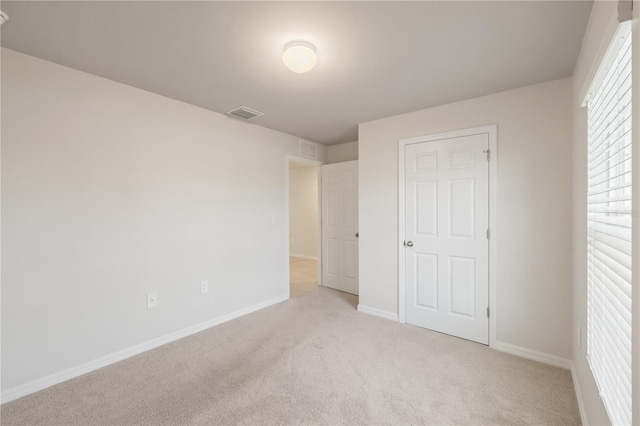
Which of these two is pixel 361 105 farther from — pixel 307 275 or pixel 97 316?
pixel 307 275

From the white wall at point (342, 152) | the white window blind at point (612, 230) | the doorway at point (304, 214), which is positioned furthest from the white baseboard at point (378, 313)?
the doorway at point (304, 214)

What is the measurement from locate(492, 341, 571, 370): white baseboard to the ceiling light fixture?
2832 mm

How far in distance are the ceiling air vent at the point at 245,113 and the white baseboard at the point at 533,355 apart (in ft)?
10.8

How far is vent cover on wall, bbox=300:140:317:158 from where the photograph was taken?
411 centimetres

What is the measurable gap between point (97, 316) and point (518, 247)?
3.56 metres

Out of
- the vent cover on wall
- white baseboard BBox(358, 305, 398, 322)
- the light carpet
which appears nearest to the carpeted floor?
the light carpet

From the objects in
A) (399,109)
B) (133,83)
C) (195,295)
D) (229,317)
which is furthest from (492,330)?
(133,83)

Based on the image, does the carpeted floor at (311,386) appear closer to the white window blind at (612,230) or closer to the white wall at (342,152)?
the white window blind at (612,230)

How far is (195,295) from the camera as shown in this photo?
2838mm

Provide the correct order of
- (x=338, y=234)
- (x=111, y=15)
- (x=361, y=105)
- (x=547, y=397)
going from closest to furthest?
1. (x=111, y=15)
2. (x=547, y=397)
3. (x=361, y=105)
4. (x=338, y=234)

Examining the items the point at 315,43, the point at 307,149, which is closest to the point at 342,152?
the point at 307,149

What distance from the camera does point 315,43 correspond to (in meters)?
1.75

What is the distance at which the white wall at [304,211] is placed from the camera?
6.86 meters

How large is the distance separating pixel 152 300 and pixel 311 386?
64.7 inches
